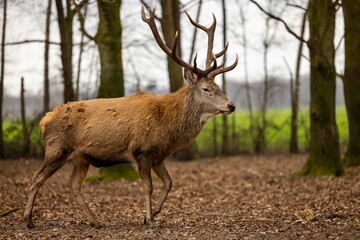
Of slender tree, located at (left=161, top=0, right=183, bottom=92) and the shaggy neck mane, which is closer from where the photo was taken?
the shaggy neck mane

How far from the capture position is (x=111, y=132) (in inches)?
382

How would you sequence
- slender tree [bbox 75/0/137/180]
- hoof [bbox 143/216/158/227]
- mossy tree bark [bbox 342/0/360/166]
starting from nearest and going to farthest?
hoof [bbox 143/216/158/227], slender tree [bbox 75/0/137/180], mossy tree bark [bbox 342/0/360/166]

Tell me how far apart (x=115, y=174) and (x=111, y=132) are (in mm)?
6759

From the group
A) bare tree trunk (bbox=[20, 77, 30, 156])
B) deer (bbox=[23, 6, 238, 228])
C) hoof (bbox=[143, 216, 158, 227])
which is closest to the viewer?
hoof (bbox=[143, 216, 158, 227])

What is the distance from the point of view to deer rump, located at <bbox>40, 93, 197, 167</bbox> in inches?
380

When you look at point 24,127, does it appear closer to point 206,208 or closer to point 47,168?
point 206,208

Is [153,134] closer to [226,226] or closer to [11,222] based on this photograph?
[226,226]

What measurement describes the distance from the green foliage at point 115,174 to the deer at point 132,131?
609cm

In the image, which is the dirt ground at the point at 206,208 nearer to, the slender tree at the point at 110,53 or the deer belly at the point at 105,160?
the deer belly at the point at 105,160

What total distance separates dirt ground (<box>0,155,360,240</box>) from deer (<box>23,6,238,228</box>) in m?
0.64

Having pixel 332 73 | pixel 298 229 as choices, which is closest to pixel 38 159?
pixel 332 73

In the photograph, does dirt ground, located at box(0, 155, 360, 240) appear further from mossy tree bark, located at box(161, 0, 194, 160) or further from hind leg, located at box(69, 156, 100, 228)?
mossy tree bark, located at box(161, 0, 194, 160)

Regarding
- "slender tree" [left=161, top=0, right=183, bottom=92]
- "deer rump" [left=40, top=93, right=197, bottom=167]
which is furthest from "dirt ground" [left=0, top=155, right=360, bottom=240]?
"slender tree" [left=161, top=0, right=183, bottom=92]

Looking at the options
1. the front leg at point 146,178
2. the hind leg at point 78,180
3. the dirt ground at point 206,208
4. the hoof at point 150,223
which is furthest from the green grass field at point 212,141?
the hoof at point 150,223
